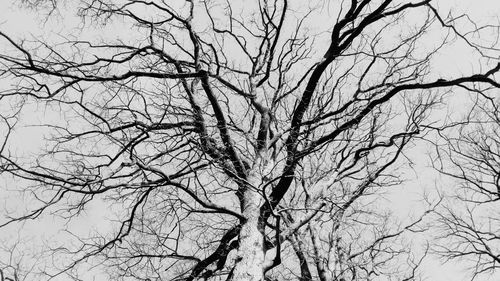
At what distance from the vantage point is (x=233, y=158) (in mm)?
5887

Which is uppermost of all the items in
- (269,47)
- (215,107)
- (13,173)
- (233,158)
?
(269,47)

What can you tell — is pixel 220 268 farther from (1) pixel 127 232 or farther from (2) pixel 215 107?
(2) pixel 215 107

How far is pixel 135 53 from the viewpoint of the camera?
5.66m

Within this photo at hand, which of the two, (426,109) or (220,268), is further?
(426,109)

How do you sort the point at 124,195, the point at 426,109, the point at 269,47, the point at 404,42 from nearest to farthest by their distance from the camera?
the point at 124,195 < the point at 404,42 < the point at 426,109 < the point at 269,47

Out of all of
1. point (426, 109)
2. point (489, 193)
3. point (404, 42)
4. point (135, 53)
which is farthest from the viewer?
point (489, 193)

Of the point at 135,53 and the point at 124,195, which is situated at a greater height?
the point at 135,53

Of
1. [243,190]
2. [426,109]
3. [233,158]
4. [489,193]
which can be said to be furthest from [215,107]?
[489,193]

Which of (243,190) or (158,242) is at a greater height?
(243,190)

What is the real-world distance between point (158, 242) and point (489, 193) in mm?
8378

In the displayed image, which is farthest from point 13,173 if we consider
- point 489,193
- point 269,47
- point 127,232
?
point 489,193

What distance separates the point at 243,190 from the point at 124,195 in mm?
1718

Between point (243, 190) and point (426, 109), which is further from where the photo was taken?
point (426, 109)

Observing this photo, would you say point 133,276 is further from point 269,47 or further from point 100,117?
point 269,47
